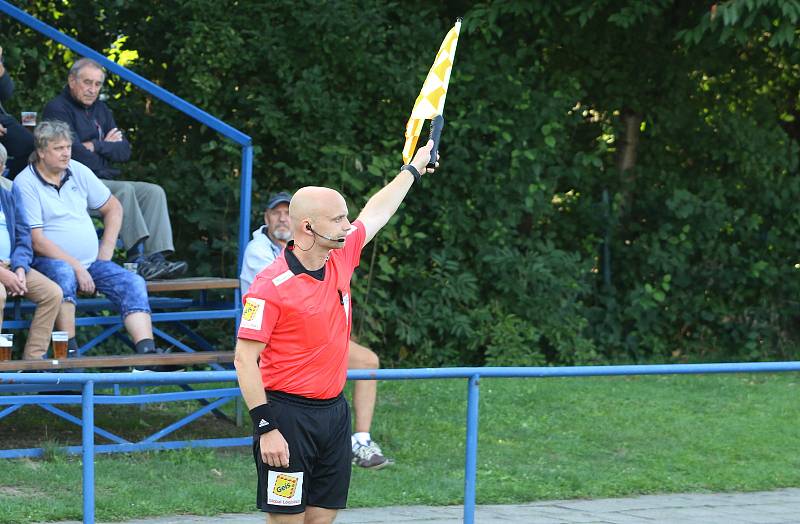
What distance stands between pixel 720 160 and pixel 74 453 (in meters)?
8.67

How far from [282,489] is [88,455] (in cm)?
67

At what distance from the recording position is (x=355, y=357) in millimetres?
7781

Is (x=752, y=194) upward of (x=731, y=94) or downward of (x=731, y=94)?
downward

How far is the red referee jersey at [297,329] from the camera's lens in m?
4.38

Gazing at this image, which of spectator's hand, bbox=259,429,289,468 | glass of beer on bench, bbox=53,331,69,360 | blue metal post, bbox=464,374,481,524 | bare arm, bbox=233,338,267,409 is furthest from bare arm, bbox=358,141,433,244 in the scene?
glass of beer on bench, bbox=53,331,69,360

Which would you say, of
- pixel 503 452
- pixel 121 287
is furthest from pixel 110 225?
pixel 503 452

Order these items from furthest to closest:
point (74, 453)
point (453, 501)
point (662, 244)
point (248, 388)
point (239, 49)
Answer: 1. point (662, 244)
2. point (239, 49)
3. point (74, 453)
4. point (453, 501)
5. point (248, 388)

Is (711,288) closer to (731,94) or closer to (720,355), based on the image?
(720,355)

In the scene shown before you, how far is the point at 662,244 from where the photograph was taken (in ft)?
44.6

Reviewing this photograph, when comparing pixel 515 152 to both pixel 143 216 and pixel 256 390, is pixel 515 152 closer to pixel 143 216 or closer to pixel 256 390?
pixel 143 216

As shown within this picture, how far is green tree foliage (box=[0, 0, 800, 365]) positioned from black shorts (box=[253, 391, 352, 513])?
21.5 ft

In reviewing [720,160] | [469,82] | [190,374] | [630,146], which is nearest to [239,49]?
[469,82]

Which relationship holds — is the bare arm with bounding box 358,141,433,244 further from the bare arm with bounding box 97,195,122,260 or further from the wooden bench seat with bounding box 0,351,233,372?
the bare arm with bounding box 97,195,122,260

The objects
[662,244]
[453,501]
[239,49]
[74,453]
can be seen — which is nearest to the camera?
[453,501]
